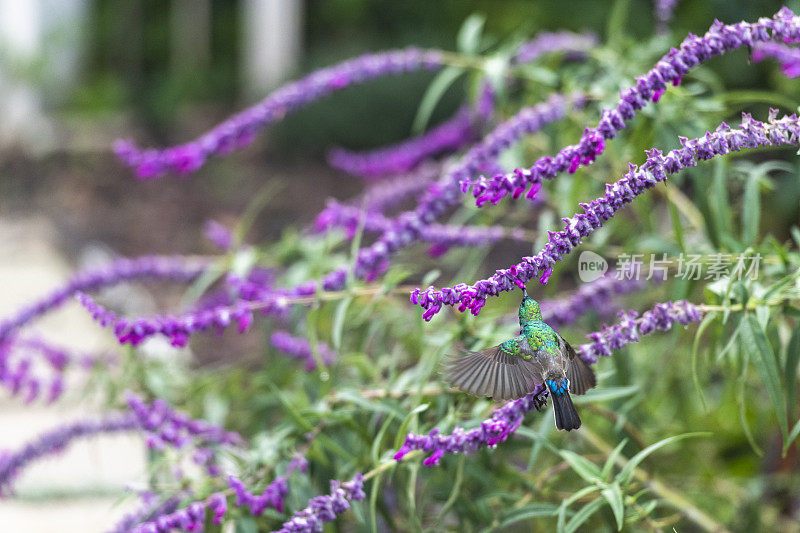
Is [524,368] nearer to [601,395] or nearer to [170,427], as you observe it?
[601,395]

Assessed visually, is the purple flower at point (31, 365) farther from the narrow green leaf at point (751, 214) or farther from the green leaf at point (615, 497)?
the narrow green leaf at point (751, 214)

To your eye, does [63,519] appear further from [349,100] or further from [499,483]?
[349,100]

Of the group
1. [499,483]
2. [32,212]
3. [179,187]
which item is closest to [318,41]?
[179,187]

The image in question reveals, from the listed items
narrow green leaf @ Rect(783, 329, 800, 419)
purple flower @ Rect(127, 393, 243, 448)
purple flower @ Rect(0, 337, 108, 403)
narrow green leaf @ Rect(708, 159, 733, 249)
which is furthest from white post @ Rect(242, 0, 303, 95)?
narrow green leaf @ Rect(783, 329, 800, 419)

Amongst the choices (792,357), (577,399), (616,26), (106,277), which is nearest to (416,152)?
(616,26)

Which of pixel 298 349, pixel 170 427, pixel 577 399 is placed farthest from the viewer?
pixel 298 349

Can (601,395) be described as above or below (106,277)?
below

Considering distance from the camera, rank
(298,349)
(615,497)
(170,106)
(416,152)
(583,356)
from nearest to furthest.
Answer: (583,356)
(615,497)
(298,349)
(416,152)
(170,106)
